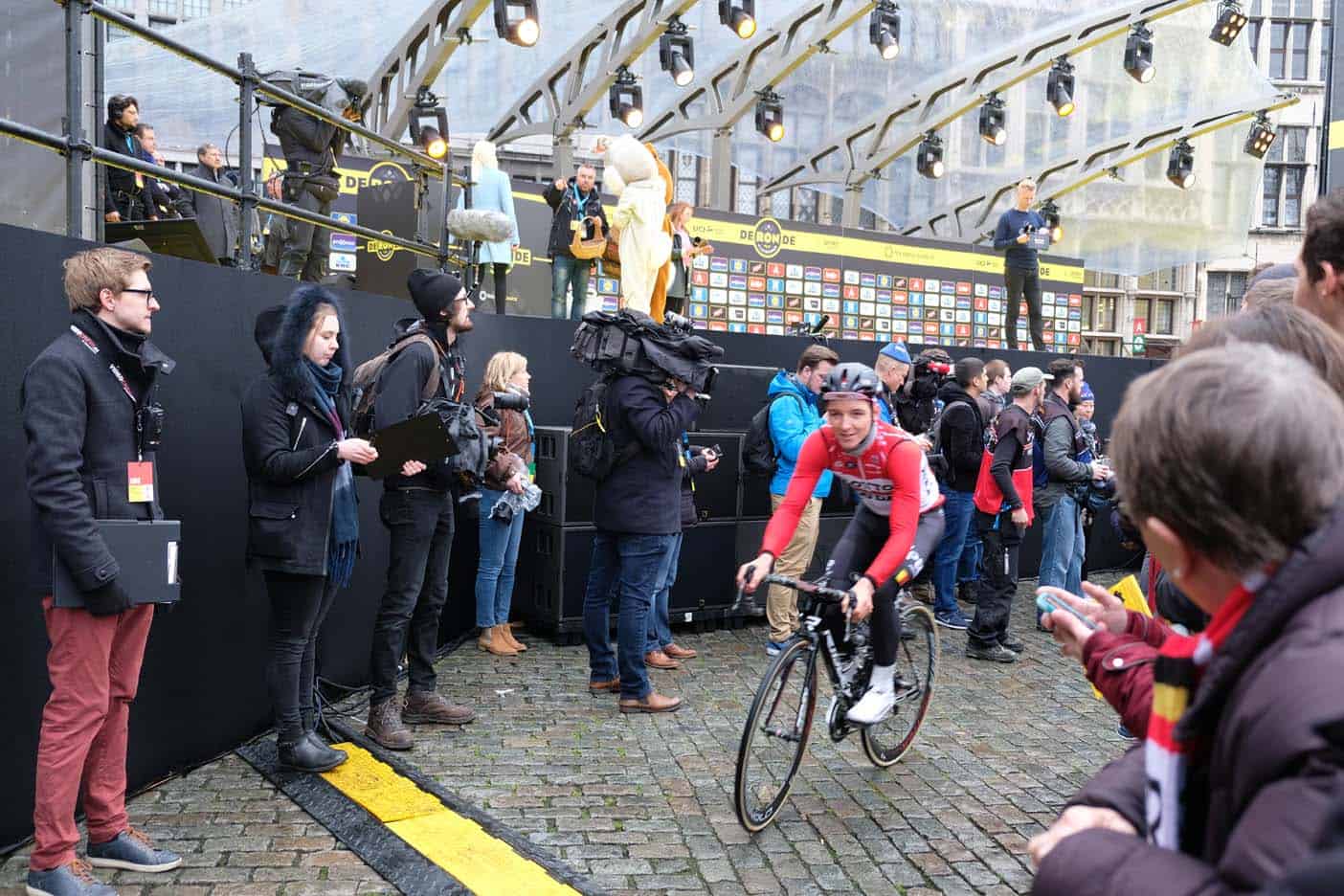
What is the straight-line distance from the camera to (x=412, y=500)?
5984 millimetres

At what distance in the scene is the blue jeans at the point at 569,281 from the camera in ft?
38.2

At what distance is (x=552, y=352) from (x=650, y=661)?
3.01m

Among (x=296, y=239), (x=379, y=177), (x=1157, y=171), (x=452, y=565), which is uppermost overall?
(x=1157, y=171)

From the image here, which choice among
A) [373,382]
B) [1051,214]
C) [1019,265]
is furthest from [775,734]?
[1051,214]

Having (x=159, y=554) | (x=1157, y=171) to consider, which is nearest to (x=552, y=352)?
(x=159, y=554)

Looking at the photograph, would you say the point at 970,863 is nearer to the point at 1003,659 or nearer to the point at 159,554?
the point at 159,554

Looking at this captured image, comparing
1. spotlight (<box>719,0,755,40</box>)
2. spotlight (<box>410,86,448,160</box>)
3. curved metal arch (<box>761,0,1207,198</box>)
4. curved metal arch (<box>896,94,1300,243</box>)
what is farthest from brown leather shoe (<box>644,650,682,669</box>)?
curved metal arch (<box>896,94,1300,243</box>)

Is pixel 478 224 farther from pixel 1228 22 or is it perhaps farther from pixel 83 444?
pixel 1228 22

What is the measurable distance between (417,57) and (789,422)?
1207 centimetres

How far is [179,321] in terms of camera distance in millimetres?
5234

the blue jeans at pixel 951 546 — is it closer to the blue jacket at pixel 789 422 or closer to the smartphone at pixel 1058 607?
the blue jacket at pixel 789 422

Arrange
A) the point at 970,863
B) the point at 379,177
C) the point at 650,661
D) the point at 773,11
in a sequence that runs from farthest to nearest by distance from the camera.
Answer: the point at 773,11 → the point at 379,177 → the point at 650,661 → the point at 970,863

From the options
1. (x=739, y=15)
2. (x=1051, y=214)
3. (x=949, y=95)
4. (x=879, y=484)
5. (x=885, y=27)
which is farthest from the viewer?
(x=1051, y=214)

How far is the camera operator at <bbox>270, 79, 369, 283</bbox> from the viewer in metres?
8.38
